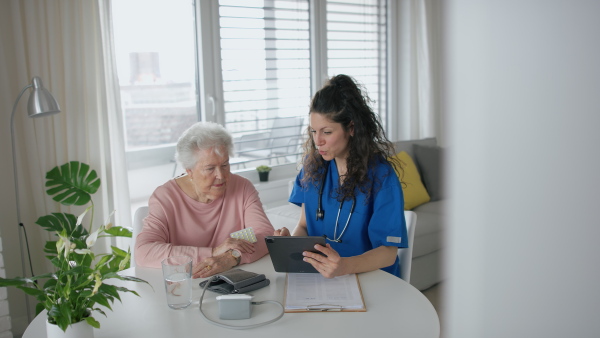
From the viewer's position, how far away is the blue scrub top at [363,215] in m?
1.72

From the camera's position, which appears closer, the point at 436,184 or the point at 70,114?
the point at 70,114

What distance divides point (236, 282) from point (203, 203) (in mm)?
514

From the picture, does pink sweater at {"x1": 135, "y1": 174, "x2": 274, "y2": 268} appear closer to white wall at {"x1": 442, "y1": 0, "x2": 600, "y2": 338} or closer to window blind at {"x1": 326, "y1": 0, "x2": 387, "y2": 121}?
white wall at {"x1": 442, "y1": 0, "x2": 600, "y2": 338}

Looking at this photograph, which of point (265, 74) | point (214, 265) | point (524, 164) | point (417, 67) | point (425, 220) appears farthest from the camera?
point (417, 67)

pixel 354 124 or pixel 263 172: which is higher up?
pixel 354 124

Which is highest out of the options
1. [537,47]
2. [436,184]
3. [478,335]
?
[537,47]

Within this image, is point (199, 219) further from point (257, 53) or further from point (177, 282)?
point (257, 53)

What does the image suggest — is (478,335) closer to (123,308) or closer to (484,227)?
(484,227)

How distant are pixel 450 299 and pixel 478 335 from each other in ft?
0.18

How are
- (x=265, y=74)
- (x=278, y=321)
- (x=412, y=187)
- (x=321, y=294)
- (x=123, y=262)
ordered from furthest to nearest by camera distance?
(x=265, y=74)
(x=412, y=187)
(x=321, y=294)
(x=278, y=321)
(x=123, y=262)

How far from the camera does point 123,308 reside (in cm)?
142

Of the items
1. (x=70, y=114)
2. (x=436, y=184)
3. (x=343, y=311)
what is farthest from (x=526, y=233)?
(x=436, y=184)

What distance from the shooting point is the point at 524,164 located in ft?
1.63

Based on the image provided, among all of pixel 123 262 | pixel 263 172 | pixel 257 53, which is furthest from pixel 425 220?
pixel 123 262
